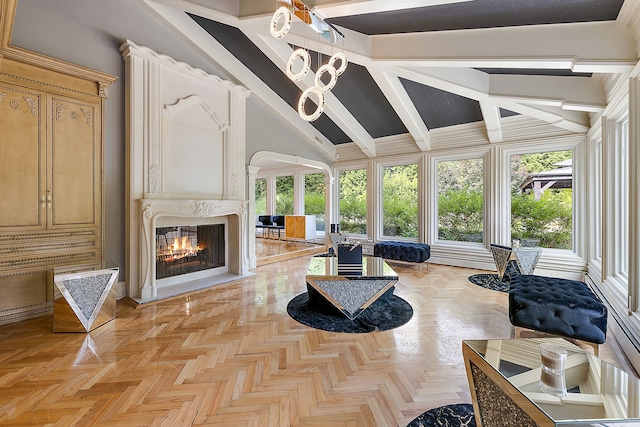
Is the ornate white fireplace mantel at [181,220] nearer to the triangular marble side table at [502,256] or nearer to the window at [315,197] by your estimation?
the window at [315,197]

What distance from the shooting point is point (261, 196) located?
11.3m

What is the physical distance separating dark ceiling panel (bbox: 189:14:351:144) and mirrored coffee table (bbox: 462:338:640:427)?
5.51 m

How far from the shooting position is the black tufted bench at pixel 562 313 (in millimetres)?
2457

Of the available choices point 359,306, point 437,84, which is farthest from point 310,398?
point 437,84

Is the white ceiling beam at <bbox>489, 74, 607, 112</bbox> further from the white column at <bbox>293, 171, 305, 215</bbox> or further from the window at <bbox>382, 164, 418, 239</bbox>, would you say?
the white column at <bbox>293, 171, 305, 215</bbox>

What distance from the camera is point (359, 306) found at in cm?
331

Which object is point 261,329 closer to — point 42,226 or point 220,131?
point 42,226

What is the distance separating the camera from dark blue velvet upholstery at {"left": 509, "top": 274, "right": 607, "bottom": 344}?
2.46 m

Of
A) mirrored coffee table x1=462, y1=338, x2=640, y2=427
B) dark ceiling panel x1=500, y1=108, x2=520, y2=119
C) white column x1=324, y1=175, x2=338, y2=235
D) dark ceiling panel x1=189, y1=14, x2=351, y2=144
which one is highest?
dark ceiling panel x1=189, y1=14, x2=351, y2=144

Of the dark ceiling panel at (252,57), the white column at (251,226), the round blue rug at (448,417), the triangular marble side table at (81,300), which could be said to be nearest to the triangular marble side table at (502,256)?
the round blue rug at (448,417)

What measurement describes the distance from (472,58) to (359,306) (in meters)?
3.24

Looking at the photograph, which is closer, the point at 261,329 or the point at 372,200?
the point at 261,329

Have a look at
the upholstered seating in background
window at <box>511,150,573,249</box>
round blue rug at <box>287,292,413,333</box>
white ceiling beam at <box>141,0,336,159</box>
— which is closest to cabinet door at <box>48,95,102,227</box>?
white ceiling beam at <box>141,0,336,159</box>

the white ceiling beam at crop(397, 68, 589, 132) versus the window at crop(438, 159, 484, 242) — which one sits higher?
the white ceiling beam at crop(397, 68, 589, 132)
